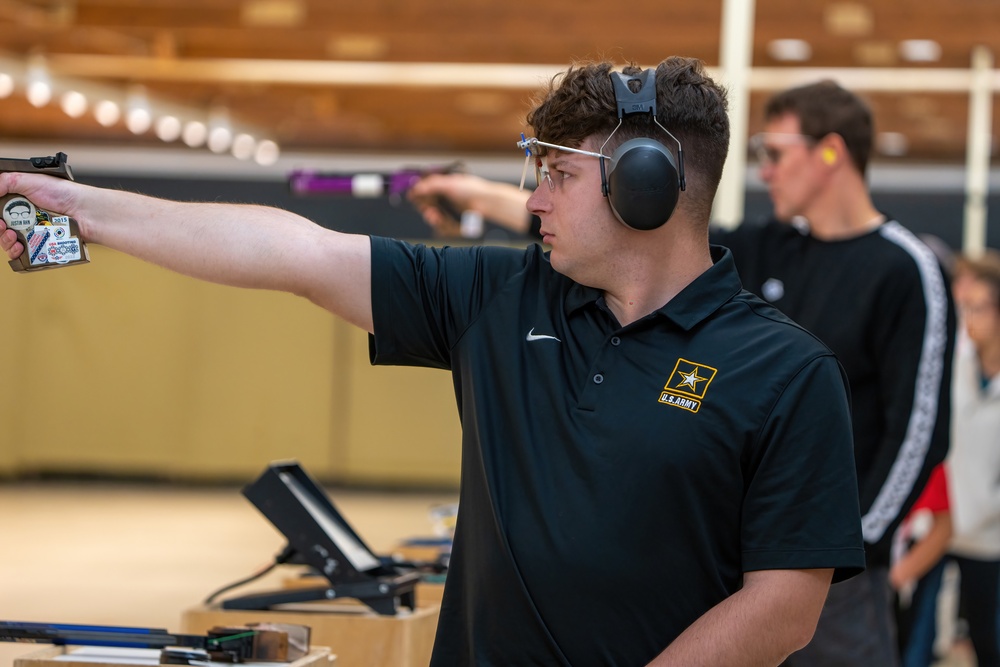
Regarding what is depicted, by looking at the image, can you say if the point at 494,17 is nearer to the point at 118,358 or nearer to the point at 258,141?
the point at 258,141

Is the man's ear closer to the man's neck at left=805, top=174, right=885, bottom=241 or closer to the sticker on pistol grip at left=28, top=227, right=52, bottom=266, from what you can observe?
the man's neck at left=805, top=174, right=885, bottom=241

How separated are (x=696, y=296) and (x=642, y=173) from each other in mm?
192

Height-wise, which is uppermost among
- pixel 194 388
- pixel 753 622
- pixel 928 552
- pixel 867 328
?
pixel 867 328

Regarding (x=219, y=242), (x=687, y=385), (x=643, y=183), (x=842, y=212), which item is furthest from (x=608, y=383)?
(x=842, y=212)

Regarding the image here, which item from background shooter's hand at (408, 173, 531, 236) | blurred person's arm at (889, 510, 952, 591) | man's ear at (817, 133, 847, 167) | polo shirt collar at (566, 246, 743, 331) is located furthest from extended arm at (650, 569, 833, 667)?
blurred person's arm at (889, 510, 952, 591)

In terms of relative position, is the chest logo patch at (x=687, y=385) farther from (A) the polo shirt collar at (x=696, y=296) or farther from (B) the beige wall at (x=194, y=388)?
(B) the beige wall at (x=194, y=388)

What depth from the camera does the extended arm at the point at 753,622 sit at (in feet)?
4.83

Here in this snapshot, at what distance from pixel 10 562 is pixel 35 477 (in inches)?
182

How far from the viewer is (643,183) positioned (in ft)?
5.03

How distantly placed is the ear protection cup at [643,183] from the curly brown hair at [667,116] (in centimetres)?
5

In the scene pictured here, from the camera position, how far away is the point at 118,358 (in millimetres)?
9539

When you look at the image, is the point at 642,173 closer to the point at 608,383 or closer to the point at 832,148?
the point at 608,383

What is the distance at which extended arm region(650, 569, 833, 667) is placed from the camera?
1.47 m

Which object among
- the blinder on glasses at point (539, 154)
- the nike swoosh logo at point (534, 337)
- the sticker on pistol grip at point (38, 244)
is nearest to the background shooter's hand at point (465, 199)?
the blinder on glasses at point (539, 154)
